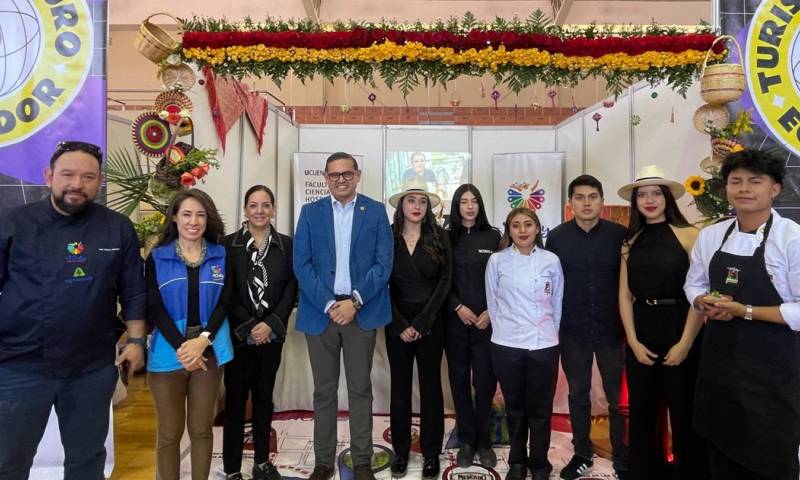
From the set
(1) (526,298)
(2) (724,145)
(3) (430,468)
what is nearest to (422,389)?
(3) (430,468)

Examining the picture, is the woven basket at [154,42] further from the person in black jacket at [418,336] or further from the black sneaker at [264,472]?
the black sneaker at [264,472]

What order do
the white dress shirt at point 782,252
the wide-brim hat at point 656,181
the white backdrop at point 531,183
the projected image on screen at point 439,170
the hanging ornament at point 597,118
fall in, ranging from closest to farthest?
1. the white dress shirt at point 782,252
2. the wide-brim hat at point 656,181
3. the hanging ornament at point 597,118
4. the white backdrop at point 531,183
5. the projected image on screen at point 439,170

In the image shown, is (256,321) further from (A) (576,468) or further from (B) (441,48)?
(A) (576,468)

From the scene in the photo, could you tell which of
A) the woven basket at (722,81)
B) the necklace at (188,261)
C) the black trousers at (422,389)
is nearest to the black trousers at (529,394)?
the black trousers at (422,389)

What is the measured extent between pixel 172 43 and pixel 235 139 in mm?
1284

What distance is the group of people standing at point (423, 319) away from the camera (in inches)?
73.8

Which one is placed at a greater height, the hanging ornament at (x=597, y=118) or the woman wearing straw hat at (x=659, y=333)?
the hanging ornament at (x=597, y=118)

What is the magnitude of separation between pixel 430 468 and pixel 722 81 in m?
2.72

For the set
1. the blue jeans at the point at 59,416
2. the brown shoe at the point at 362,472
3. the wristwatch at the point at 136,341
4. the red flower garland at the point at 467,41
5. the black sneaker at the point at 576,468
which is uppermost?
the red flower garland at the point at 467,41

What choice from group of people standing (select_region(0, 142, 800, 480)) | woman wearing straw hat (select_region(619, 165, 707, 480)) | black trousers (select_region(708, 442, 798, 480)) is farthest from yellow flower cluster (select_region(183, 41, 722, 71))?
black trousers (select_region(708, 442, 798, 480))

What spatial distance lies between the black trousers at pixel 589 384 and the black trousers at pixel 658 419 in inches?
8.1

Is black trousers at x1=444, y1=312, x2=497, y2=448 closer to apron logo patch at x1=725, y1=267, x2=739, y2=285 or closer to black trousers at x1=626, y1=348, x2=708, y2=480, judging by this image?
black trousers at x1=626, y1=348, x2=708, y2=480

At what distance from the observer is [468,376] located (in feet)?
9.48

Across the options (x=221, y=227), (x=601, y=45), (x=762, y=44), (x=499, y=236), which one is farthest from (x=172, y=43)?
(x=762, y=44)
